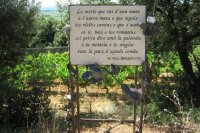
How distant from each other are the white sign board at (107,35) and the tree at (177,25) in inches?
167

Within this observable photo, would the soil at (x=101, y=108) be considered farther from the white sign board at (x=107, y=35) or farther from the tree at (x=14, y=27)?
the tree at (x=14, y=27)

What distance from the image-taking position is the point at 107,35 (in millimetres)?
4594

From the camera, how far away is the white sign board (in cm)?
457

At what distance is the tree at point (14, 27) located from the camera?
8.29 metres

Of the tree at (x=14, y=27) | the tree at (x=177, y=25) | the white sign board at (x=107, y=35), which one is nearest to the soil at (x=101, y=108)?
the white sign board at (x=107, y=35)

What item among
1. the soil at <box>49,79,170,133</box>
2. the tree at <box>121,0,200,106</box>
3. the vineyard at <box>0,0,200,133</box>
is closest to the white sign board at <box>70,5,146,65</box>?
the vineyard at <box>0,0,200,133</box>

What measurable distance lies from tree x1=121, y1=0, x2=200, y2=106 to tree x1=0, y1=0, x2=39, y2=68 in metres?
2.41

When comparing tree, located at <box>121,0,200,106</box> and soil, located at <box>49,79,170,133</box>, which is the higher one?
tree, located at <box>121,0,200,106</box>

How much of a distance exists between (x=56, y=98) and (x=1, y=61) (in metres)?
3.21

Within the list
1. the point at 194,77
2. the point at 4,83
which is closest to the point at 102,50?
the point at 4,83

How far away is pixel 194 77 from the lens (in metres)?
10.1

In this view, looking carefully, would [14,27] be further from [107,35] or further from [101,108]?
[107,35]

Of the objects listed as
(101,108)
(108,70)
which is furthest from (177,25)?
(108,70)

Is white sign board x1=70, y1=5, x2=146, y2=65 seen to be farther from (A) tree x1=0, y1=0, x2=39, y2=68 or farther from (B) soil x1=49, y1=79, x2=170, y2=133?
(A) tree x1=0, y1=0, x2=39, y2=68
